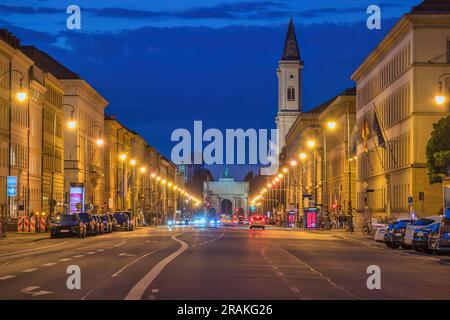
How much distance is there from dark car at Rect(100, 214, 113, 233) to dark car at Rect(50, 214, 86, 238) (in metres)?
15.5

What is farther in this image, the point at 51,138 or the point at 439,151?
the point at 51,138

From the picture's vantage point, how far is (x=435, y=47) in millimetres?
86250

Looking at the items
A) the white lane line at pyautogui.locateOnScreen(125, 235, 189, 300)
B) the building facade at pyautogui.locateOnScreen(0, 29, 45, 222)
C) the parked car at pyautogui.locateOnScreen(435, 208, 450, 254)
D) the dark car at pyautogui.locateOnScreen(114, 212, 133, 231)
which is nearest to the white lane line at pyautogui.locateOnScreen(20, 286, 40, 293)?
the white lane line at pyautogui.locateOnScreen(125, 235, 189, 300)

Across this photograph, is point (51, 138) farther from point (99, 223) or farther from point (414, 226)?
point (414, 226)

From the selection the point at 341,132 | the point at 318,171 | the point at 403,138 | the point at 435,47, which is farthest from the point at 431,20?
the point at 318,171

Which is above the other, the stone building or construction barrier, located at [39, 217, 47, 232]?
the stone building

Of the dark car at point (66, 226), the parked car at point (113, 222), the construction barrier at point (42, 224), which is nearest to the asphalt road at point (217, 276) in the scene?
the dark car at point (66, 226)

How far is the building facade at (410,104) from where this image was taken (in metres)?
85.9

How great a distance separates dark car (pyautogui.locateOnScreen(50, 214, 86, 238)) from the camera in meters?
72.1

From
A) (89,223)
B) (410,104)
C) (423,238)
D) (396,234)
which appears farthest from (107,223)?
(423,238)

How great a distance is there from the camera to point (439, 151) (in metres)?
74.4

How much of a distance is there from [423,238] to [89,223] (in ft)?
110

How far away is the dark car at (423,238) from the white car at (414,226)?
205 mm

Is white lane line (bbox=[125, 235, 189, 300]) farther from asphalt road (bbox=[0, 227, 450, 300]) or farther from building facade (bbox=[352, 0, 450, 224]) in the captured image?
building facade (bbox=[352, 0, 450, 224])
